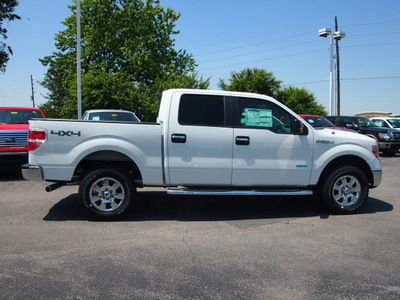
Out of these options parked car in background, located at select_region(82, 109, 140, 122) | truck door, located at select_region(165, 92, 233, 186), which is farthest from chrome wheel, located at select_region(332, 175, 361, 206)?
parked car in background, located at select_region(82, 109, 140, 122)

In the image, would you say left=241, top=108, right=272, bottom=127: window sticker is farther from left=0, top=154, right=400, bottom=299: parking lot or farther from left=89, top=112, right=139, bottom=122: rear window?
left=89, top=112, right=139, bottom=122: rear window

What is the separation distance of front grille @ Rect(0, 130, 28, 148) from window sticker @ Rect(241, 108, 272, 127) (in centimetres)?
632

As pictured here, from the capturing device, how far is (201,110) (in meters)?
5.41

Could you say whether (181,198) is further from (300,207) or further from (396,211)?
(396,211)

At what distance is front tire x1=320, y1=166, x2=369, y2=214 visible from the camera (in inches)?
221

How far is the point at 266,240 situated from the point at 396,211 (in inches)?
121

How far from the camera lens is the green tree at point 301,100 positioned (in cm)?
4712

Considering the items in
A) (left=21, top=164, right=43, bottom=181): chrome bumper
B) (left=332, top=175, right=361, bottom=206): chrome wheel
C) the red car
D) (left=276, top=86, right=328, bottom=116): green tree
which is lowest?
(left=332, top=175, right=361, bottom=206): chrome wheel

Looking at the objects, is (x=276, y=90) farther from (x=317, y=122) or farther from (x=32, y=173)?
(x=32, y=173)

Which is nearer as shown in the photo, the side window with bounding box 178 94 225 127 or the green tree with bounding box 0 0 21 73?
the side window with bounding box 178 94 225 127

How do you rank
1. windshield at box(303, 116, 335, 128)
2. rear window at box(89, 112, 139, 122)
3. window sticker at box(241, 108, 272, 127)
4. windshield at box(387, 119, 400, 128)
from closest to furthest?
window sticker at box(241, 108, 272, 127) < rear window at box(89, 112, 139, 122) < windshield at box(303, 116, 335, 128) < windshield at box(387, 119, 400, 128)

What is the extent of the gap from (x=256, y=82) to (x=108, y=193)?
42.8 m

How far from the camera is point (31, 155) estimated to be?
16.6 feet

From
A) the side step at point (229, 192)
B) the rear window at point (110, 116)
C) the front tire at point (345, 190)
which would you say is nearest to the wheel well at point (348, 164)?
the front tire at point (345, 190)
